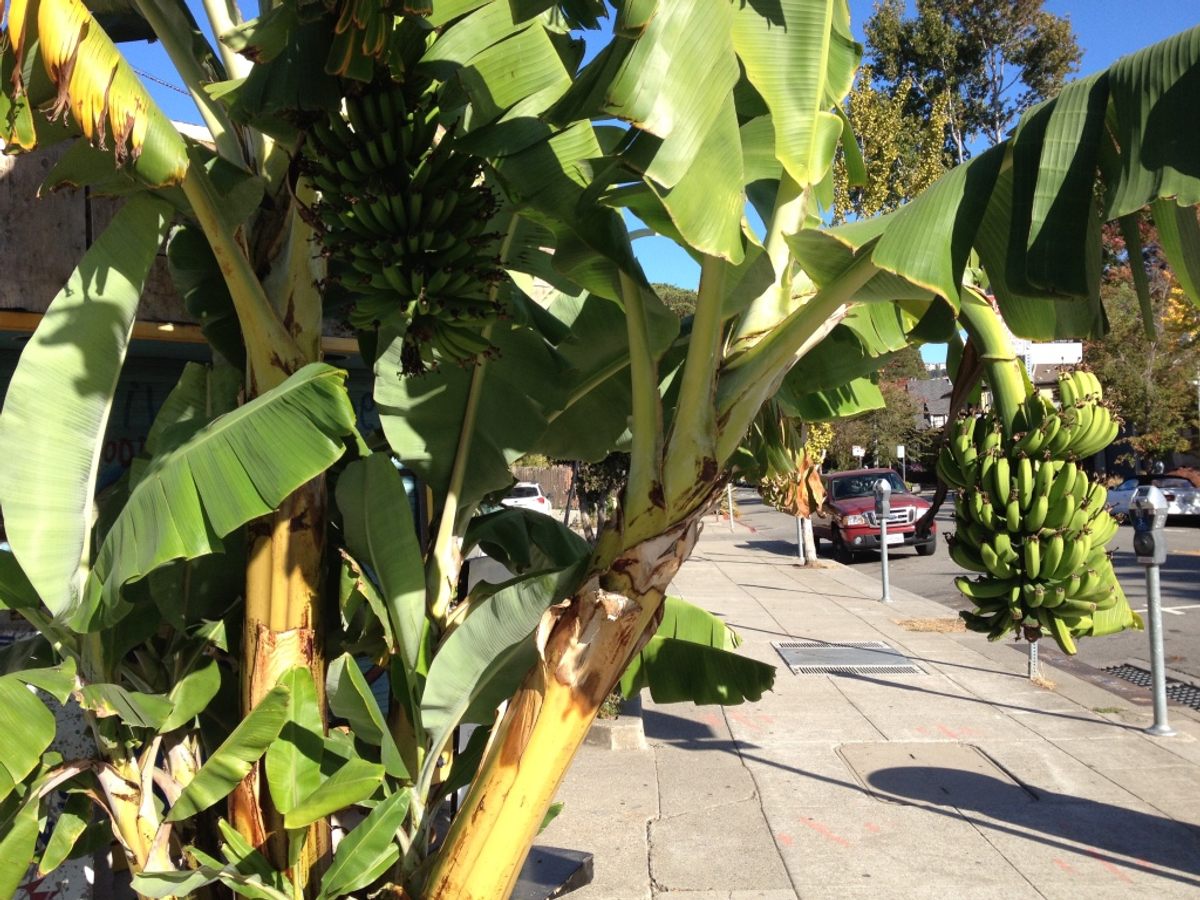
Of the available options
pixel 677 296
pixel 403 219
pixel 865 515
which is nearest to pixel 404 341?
pixel 403 219

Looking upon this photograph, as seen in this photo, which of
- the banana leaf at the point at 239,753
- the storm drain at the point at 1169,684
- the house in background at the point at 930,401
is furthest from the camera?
the house in background at the point at 930,401

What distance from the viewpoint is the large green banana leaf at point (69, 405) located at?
2.70 meters

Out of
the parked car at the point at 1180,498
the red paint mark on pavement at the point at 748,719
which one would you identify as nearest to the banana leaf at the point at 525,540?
the red paint mark on pavement at the point at 748,719

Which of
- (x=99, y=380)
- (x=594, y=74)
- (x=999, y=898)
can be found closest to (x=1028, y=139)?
(x=594, y=74)

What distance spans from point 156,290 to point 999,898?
517 cm

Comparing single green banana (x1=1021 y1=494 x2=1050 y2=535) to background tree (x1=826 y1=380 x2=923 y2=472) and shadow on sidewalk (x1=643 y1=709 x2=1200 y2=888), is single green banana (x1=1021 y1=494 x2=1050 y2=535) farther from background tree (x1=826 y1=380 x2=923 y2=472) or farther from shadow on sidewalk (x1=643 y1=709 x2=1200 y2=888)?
background tree (x1=826 y1=380 x2=923 y2=472)

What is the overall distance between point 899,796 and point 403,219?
569 cm

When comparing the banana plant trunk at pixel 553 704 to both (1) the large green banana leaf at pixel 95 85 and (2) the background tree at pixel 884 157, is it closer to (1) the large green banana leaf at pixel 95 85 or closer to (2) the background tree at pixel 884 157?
(1) the large green banana leaf at pixel 95 85

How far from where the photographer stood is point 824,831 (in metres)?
6.07

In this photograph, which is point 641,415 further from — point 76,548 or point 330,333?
point 330,333

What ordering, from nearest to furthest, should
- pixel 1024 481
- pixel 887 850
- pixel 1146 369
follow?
1. pixel 1024 481
2. pixel 887 850
3. pixel 1146 369

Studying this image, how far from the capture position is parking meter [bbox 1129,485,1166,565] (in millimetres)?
8164

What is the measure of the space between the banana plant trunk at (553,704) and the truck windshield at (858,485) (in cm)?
2127

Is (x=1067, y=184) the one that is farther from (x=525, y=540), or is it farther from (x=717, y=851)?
(x=717, y=851)
